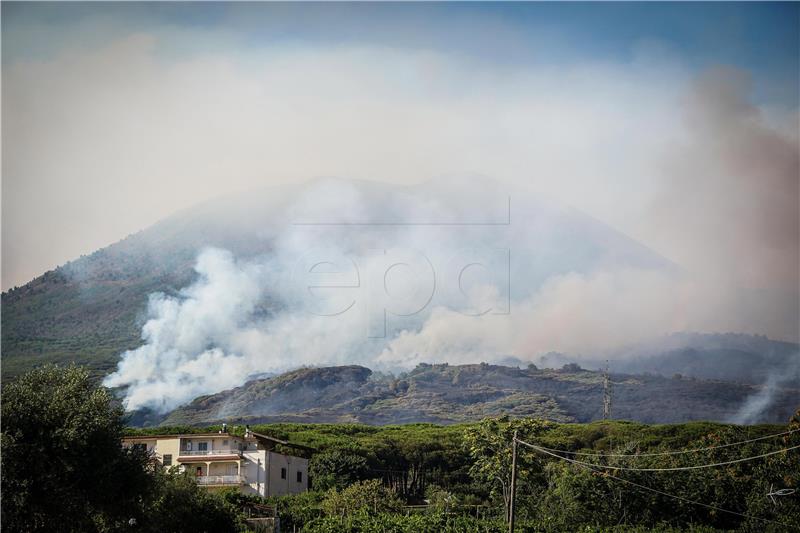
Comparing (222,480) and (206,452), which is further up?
(206,452)

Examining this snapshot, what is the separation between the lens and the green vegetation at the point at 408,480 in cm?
2503

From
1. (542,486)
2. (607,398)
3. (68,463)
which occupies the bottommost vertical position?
(542,486)

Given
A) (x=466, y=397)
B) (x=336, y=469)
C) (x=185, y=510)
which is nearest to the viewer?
(x=185, y=510)

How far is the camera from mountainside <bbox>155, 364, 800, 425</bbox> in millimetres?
110375

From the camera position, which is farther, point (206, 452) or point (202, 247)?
point (202, 247)

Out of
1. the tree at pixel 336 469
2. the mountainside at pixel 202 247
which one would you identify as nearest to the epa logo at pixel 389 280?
the mountainside at pixel 202 247

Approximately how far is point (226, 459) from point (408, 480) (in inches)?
725

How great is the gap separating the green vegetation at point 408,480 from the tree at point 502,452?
11 cm

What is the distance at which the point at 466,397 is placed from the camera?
4702 inches

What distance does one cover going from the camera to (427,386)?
12406cm

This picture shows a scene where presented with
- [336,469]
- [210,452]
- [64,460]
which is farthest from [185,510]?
[336,469]

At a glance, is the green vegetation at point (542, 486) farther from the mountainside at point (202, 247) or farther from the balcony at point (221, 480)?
the mountainside at point (202, 247)

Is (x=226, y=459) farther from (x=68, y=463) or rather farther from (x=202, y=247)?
(x=202, y=247)

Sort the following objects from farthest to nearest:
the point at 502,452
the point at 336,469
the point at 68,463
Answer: the point at 336,469 → the point at 502,452 → the point at 68,463
